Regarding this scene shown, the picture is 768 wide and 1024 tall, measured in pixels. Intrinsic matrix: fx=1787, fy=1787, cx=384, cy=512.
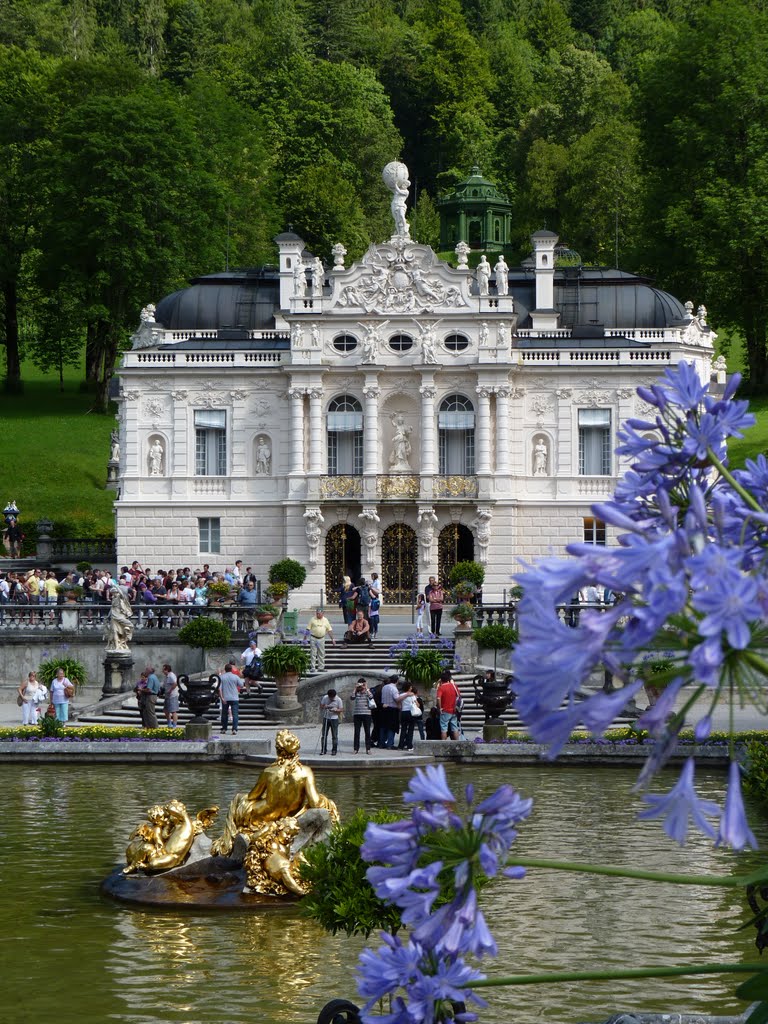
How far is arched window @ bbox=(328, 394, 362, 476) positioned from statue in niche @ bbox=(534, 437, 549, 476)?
5.21 m

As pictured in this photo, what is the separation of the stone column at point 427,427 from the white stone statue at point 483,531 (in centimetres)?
193

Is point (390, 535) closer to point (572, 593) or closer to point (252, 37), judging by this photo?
point (572, 593)

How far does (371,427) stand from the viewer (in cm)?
5238

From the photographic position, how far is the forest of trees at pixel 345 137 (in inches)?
2753

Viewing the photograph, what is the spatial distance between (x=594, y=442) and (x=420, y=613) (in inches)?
401

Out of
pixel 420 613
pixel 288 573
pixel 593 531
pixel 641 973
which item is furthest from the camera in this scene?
pixel 593 531

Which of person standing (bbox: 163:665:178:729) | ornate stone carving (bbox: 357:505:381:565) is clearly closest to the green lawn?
ornate stone carving (bbox: 357:505:381:565)

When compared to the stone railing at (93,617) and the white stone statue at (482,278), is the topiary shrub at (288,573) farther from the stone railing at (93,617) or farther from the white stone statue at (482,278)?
the white stone statue at (482,278)

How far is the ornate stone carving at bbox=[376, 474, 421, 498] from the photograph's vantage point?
5203cm

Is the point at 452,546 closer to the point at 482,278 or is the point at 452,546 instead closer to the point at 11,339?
the point at 482,278

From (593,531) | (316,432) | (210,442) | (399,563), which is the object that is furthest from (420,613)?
(210,442)

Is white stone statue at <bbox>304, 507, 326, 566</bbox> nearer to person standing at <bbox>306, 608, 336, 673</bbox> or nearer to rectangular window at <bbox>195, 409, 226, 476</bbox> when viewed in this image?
rectangular window at <bbox>195, 409, 226, 476</bbox>

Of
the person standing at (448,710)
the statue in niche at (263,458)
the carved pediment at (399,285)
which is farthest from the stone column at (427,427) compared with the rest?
the person standing at (448,710)

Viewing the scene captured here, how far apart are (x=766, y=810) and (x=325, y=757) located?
11.9 meters
